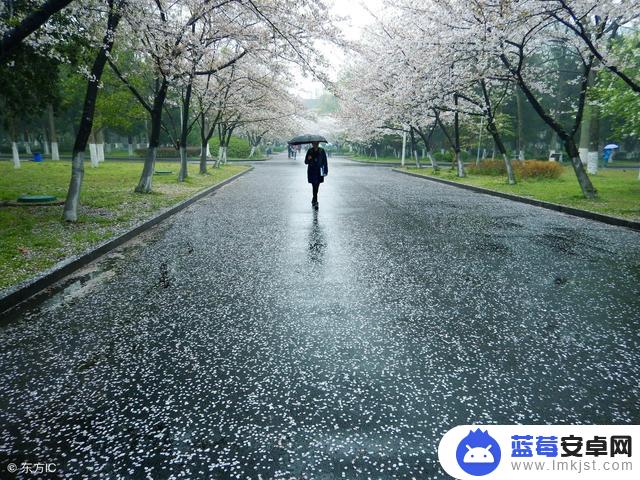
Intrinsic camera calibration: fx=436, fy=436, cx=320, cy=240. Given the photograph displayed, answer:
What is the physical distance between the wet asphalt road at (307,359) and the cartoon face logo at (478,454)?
166 millimetres

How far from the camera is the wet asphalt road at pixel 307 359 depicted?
97.8 inches

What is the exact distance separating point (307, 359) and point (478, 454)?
148 centimetres

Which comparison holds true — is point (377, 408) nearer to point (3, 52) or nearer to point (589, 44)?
point (3, 52)

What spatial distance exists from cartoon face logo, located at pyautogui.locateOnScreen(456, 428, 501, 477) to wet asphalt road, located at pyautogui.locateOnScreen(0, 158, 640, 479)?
166mm

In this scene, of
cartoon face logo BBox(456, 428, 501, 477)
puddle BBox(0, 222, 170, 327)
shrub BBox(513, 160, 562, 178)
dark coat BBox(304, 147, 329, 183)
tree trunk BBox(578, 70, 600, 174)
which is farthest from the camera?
tree trunk BBox(578, 70, 600, 174)

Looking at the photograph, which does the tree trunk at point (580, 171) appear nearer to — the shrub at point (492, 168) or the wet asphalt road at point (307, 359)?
the wet asphalt road at point (307, 359)

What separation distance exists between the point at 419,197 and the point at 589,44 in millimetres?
6748

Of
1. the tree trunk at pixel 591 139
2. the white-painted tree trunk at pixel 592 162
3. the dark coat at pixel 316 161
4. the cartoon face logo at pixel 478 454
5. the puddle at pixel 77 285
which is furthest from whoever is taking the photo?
the white-painted tree trunk at pixel 592 162

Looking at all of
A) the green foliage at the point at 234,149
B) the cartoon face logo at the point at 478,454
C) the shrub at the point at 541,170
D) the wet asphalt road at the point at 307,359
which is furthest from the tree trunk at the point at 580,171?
the green foliage at the point at 234,149

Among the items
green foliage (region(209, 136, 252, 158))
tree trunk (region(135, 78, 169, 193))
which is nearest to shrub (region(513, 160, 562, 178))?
tree trunk (region(135, 78, 169, 193))

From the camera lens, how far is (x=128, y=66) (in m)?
38.5

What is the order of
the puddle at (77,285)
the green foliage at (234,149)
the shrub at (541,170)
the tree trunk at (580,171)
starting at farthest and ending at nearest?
1. the green foliage at (234,149)
2. the shrub at (541,170)
3. the tree trunk at (580,171)
4. the puddle at (77,285)

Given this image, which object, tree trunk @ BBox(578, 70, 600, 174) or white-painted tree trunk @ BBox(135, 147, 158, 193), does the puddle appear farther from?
tree trunk @ BBox(578, 70, 600, 174)

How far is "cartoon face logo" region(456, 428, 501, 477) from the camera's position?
2.34m
